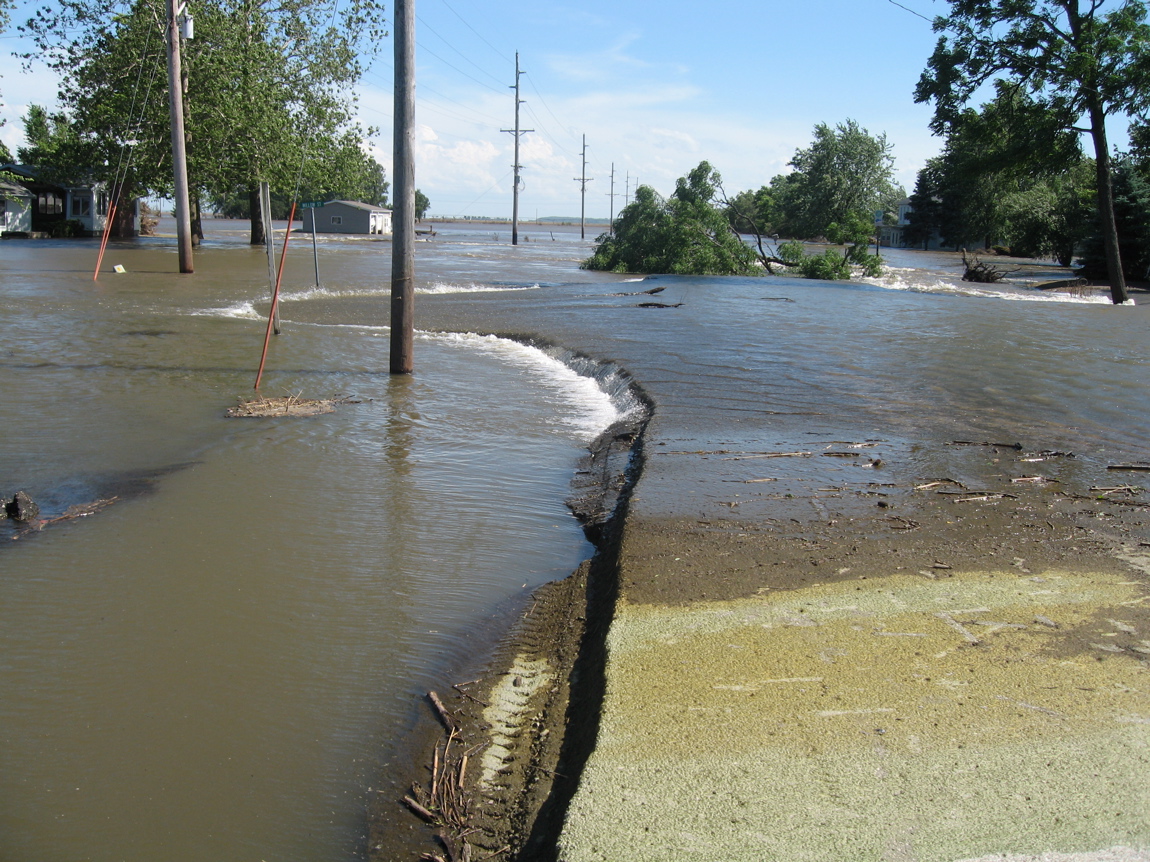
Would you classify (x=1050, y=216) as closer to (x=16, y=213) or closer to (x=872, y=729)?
(x=16, y=213)

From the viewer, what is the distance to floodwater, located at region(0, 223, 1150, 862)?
3.68 metres

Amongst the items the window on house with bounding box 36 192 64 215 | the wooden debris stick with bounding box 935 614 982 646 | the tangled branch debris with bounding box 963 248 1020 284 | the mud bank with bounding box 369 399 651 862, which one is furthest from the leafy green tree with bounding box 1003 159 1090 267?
the window on house with bounding box 36 192 64 215

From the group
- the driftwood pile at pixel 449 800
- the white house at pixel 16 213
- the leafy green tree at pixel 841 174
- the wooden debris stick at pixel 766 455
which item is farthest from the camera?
the leafy green tree at pixel 841 174

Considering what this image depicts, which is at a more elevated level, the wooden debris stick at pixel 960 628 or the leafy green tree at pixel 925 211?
the leafy green tree at pixel 925 211

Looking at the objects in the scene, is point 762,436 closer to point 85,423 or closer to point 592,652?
point 592,652

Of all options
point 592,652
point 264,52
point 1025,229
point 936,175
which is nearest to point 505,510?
point 592,652

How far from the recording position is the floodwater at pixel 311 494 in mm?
3682

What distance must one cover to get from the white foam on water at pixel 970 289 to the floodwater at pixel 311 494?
10235 mm

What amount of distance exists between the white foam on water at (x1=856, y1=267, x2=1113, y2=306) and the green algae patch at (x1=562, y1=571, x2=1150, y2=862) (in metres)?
26.7

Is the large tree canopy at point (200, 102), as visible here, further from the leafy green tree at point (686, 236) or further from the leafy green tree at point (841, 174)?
the leafy green tree at point (841, 174)

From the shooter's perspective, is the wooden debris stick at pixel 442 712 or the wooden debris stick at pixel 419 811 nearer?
the wooden debris stick at pixel 419 811

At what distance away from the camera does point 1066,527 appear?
5.89m

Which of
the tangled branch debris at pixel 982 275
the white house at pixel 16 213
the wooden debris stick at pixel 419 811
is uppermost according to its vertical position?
the white house at pixel 16 213

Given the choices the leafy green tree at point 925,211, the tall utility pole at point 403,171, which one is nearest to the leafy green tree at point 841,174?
the leafy green tree at point 925,211
